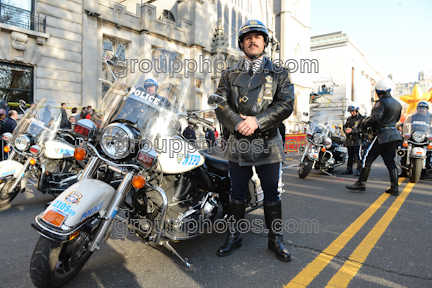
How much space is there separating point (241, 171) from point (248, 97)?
713mm

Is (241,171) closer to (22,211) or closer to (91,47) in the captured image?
(22,211)

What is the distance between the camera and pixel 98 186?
212 cm

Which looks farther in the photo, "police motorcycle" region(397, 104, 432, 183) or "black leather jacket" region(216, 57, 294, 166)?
"police motorcycle" region(397, 104, 432, 183)

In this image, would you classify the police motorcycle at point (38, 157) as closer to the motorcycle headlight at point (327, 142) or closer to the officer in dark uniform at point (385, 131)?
the officer in dark uniform at point (385, 131)

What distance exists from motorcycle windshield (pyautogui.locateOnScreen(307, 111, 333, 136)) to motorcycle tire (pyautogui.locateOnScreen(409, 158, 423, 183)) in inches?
79.5

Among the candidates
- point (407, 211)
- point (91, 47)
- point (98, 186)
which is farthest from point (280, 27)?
point (98, 186)

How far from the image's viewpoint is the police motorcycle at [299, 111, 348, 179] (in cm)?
703

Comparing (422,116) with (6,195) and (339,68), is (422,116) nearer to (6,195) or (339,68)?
(6,195)

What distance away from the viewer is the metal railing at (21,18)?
1112cm

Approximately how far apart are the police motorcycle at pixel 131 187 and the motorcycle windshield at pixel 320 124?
528 centimetres

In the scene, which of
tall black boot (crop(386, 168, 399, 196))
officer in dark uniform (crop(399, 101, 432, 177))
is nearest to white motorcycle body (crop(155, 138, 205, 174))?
tall black boot (crop(386, 168, 399, 196))

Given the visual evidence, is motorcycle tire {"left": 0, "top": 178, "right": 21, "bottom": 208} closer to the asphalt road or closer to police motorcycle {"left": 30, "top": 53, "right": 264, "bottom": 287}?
the asphalt road

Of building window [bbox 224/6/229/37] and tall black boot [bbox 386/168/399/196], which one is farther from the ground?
building window [bbox 224/6/229/37]

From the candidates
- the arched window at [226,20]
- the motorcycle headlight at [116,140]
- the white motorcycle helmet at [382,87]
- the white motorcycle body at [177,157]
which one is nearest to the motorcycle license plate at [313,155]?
the white motorcycle helmet at [382,87]
